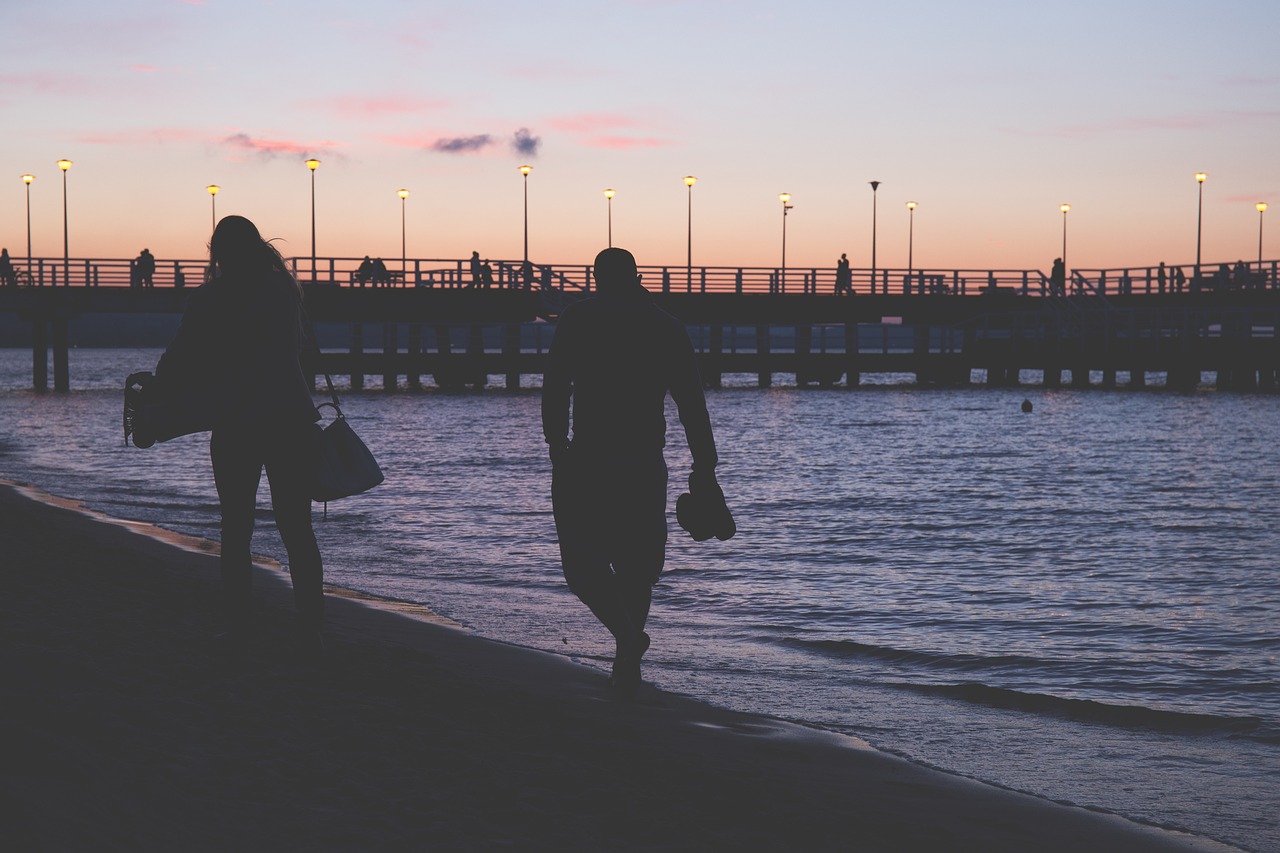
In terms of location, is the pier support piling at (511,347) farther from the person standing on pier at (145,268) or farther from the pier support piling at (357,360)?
the person standing on pier at (145,268)

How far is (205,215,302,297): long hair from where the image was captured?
16.4 feet

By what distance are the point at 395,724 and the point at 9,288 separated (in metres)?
55.4

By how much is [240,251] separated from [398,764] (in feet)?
6.62

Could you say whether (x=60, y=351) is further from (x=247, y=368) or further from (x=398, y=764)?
(x=398, y=764)

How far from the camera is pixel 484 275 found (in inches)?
2130

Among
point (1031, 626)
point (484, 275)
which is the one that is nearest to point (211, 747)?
Result: point (1031, 626)

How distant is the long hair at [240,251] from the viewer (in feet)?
16.4

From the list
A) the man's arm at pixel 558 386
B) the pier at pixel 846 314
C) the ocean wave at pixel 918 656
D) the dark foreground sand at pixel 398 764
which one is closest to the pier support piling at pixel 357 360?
the pier at pixel 846 314

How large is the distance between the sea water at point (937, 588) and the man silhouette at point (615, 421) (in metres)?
1.46

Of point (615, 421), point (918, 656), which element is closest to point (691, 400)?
point (615, 421)

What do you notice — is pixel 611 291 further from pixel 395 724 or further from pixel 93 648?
pixel 93 648

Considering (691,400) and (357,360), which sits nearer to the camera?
(691,400)

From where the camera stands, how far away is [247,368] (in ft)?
16.2

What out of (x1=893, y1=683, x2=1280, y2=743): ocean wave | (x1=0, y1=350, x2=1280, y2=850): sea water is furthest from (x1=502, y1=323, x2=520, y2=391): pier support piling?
(x1=893, y1=683, x2=1280, y2=743): ocean wave
